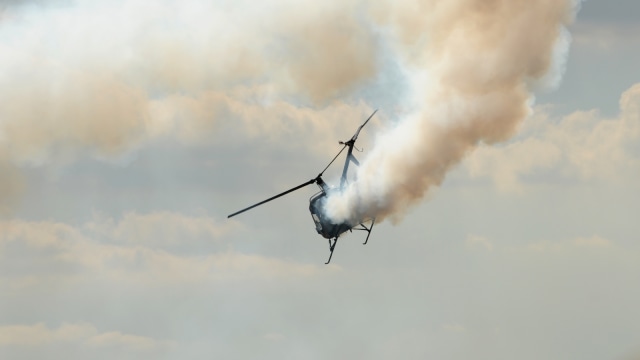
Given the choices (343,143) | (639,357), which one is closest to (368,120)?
(343,143)

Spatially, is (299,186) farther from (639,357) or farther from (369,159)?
(639,357)

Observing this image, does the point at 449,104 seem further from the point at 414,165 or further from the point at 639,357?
the point at 639,357

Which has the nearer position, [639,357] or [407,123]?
[639,357]

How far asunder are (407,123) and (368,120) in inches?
146

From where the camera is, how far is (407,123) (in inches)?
6826

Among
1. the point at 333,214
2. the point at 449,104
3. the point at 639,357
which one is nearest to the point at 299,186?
the point at 333,214

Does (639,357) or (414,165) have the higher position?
(414,165)

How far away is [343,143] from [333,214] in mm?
6513

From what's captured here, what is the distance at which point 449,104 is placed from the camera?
170 meters

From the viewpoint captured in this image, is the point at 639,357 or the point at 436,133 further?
the point at 436,133

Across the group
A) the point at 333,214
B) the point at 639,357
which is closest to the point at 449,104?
the point at 333,214

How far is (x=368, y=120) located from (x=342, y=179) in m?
6.12

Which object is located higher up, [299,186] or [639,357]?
[299,186]

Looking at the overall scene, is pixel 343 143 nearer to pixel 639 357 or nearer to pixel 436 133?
pixel 436 133
